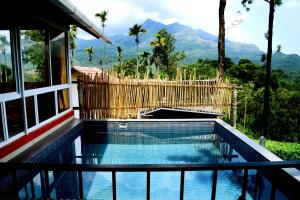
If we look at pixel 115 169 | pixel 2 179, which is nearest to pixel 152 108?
pixel 2 179

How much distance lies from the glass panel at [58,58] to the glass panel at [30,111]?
130 cm

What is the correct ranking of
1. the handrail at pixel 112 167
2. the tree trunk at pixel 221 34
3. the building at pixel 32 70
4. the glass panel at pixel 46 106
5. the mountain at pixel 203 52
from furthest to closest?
the mountain at pixel 203 52
the tree trunk at pixel 221 34
the glass panel at pixel 46 106
the building at pixel 32 70
the handrail at pixel 112 167

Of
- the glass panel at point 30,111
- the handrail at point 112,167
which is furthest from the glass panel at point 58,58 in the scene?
the handrail at point 112,167

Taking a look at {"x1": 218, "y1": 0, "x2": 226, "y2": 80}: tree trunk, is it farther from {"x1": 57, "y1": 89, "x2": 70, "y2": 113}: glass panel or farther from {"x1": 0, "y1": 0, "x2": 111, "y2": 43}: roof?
{"x1": 57, "y1": 89, "x2": 70, "y2": 113}: glass panel

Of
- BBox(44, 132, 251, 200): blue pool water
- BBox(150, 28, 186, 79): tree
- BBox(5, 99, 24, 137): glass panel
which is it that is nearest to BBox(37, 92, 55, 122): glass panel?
BBox(5, 99, 24, 137): glass panel

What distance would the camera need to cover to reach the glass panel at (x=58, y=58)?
6.12 m

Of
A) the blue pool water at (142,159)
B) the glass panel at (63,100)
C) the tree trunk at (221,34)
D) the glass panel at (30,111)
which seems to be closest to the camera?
the blue pool water at (142,159)

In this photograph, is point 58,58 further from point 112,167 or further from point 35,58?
point 112,167

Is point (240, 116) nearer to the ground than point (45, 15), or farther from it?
nearer to the ground

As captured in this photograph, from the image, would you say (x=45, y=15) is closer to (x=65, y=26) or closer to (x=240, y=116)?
(x=65, y=26)

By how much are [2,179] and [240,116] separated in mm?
13813

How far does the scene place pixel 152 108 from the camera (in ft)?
26.8

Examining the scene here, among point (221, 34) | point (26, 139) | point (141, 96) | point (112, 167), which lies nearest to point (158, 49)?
point (221, 34)

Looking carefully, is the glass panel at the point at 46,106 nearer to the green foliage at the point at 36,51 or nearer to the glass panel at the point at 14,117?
the green foliage at the point at 36,51
